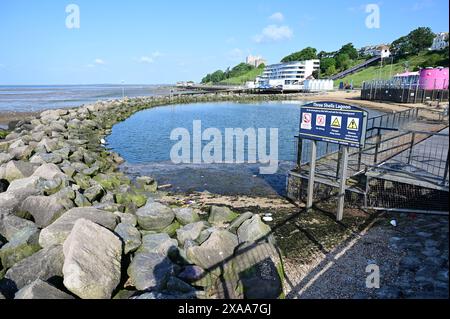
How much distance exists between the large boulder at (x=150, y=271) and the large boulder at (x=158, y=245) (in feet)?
0.91

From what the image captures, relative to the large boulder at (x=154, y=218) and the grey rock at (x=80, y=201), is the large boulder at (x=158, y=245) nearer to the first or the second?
the large boulder at (x=154, y=218)

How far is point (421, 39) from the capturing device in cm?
9981

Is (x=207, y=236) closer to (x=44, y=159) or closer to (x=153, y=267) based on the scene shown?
(x=153, y=267)

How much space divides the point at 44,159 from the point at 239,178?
8.40 meters

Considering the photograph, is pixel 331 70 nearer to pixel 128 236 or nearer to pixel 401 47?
pixel 401 47

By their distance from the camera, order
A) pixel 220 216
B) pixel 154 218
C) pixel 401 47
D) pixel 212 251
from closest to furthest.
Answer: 1. pixel 212 251
2. pixel 154 218
3. pixel 220 216
4. pixel 401 47

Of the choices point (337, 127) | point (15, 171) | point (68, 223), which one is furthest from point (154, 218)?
point (15, 171)

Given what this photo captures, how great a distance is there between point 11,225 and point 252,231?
5.74m

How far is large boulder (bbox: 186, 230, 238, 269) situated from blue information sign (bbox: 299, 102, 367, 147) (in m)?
4.08

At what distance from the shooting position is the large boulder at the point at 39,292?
4.82m

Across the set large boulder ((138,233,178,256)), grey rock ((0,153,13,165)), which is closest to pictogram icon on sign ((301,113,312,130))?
large boulder ((138,233,178,256))

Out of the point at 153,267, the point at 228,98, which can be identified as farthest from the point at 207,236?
the point at 228,98

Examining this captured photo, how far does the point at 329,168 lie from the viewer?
458 inches

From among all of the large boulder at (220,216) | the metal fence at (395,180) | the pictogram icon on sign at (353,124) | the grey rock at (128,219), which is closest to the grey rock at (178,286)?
the grey rock at (128,219)
